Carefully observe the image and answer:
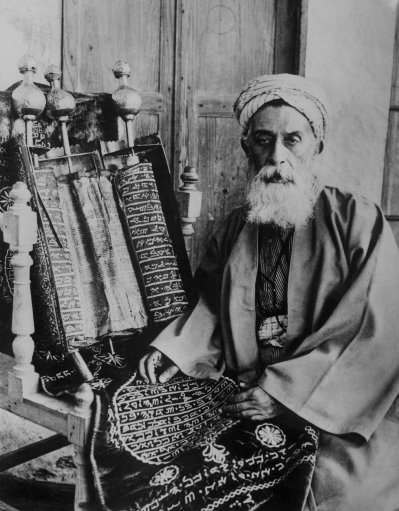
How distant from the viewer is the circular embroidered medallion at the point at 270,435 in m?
1.54

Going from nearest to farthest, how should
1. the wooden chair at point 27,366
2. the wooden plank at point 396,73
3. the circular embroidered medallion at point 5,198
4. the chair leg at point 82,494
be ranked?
the chair leg at point 82,494, the wooden chair at point 27,366, the circular embroidered medallion at point 5,198, the wooden plank at point 396,73

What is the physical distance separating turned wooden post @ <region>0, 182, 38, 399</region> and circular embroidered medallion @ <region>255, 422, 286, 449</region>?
27.4 inches

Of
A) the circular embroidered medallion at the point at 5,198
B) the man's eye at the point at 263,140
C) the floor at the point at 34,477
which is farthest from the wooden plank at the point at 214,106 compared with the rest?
the floor at the point at 34,477

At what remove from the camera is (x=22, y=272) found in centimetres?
177

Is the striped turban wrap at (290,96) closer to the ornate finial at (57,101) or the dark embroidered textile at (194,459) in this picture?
the ornate finial at (57,101)

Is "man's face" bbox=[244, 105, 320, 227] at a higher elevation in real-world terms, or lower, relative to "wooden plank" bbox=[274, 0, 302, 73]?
lower

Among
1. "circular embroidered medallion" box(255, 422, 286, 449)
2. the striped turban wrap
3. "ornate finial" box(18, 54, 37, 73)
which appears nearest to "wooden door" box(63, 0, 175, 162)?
"ornate finial" box(18, 54, 37, 73)

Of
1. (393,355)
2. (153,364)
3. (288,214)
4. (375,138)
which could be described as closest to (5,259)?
(153,364)

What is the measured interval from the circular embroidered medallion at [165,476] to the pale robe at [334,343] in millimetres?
344

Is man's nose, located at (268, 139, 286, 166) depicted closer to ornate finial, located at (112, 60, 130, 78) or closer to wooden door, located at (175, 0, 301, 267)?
ornate finial, located at (112, 60, 130, 78)

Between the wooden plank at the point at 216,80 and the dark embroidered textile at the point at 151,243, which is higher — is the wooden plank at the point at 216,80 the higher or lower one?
the higher one

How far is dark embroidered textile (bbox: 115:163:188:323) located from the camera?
83.3 inches

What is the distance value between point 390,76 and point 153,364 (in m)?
2.11

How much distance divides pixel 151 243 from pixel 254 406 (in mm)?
714
